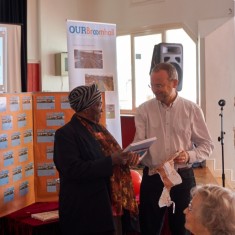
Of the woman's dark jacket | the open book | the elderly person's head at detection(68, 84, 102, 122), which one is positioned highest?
the elderly person's head at detection(68, 84, 102, 122)

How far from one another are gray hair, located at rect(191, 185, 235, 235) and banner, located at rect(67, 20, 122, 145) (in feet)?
8.95

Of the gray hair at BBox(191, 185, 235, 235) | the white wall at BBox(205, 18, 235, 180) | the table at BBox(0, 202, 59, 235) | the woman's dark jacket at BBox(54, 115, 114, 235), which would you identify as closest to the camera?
the gray hair at BBox(191, 185, 235, 235)

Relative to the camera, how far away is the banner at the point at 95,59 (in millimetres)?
4066

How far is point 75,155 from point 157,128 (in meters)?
0.69

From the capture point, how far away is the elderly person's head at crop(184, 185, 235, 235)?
1.43 m

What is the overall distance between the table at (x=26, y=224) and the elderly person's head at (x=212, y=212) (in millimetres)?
1543

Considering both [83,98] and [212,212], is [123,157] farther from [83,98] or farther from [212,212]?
[212,212]

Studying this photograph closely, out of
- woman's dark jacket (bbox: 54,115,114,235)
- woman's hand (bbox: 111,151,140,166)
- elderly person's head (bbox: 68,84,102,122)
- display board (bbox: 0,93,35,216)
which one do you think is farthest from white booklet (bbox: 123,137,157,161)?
display board (bbox: 0,93,35,216)

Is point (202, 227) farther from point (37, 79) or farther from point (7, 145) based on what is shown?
point (37, 79)

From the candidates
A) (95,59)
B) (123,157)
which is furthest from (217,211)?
(95,59)

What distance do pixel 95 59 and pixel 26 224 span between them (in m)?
1.93

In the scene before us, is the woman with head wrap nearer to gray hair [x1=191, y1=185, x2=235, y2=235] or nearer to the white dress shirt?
the white dress shirt

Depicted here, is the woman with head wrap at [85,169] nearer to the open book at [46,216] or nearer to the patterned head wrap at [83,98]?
the patterned head wrap at [83,98]

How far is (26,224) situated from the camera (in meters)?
2.85
